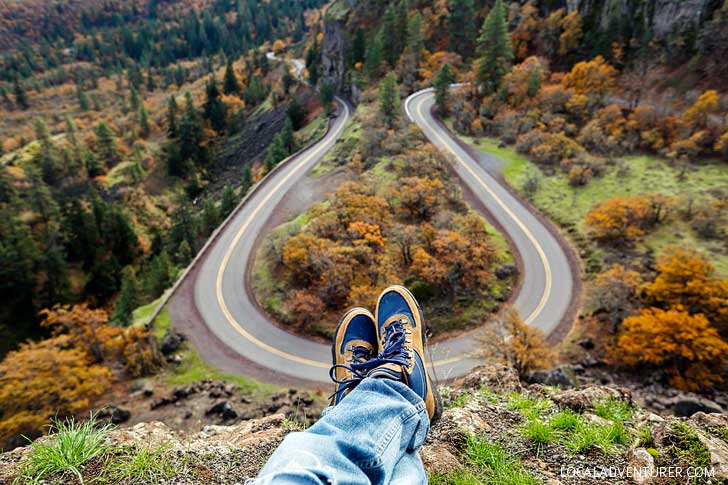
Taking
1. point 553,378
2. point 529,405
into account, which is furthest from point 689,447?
point 553,378

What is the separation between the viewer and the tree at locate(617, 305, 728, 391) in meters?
14.3

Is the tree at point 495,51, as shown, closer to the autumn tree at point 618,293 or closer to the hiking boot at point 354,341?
the autumn tree at point 618,293

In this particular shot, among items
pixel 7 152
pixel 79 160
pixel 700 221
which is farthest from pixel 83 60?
pixel 700 221

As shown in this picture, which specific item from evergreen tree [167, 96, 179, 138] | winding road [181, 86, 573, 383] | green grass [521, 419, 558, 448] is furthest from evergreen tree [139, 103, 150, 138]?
green grass [521, 419, 558, 448]

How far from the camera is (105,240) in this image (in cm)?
3959

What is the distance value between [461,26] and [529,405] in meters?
58.9

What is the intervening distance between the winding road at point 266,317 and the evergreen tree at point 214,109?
45.0 meters

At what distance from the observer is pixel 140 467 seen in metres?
3.19

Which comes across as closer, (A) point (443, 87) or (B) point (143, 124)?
(A) point (443, 87)

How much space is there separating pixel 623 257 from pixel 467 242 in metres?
9.36

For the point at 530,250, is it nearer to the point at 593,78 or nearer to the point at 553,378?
the point at 553,378

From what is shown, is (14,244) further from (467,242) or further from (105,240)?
(467,242)

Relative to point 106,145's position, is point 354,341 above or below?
above

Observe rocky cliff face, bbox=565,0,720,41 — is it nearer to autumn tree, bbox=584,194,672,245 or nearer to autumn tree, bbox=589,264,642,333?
autumn tree, bbox=584,194,672,245
